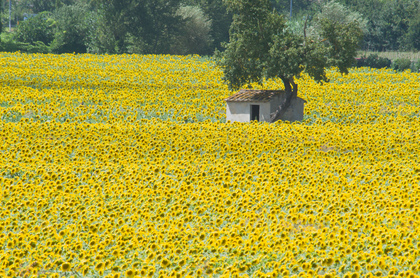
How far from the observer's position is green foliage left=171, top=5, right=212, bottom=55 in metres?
68.4

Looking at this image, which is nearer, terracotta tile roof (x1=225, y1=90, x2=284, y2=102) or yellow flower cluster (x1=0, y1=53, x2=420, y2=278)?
yellow flower cluster (x1=0, y1=53, x2=420, y2=278)

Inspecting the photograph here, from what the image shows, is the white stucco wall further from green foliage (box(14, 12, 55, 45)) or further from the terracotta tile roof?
green foliage (box(14, 12, 55, 45))

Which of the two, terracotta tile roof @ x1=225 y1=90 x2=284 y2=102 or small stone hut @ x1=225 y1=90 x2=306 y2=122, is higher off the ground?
terracotta tile roof @ x1=225 y1=90 x2=284 y2=102

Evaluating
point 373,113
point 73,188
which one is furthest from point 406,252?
point 373,113

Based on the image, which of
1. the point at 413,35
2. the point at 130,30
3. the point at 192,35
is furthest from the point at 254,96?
the point at 413,35

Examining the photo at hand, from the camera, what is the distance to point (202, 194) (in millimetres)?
12516

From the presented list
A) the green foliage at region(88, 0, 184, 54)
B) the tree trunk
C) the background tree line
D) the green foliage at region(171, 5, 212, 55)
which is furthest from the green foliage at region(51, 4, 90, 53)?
the tree trunk

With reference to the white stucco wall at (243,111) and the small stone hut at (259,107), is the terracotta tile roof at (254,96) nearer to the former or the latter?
the small stone hut at (259,107)

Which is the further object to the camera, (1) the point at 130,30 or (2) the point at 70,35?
(1) the point at 130,30

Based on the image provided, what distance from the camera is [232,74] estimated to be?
26047mm

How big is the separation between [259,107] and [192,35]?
46.9 meters

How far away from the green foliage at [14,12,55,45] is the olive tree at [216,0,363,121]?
4450cm

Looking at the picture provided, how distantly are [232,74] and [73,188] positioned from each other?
46.7 feet

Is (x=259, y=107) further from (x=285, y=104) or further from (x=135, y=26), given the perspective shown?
(x=135, y=26)
